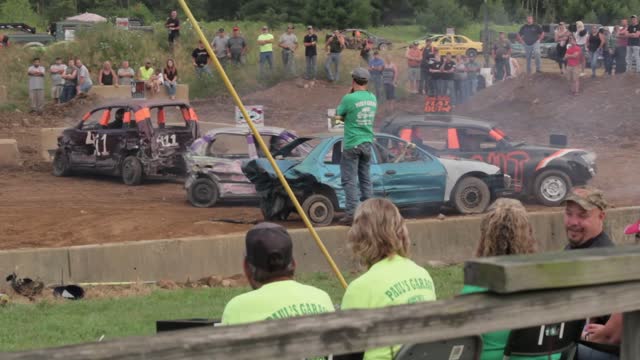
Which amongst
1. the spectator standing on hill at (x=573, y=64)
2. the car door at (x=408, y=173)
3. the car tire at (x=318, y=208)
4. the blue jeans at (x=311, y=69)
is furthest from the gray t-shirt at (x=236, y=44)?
the car tire at (x=318, y=208)

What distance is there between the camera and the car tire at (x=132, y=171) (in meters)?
22.1

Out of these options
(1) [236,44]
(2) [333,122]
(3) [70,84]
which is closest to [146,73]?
(3) [70,84]

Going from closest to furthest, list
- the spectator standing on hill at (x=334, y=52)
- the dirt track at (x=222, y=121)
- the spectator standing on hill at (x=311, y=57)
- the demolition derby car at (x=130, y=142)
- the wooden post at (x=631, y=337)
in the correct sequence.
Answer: the wooden post at (x=631, y=337)
the dirt track at (x=222, y=121)
the demolition derby car at (x=130, y=142)
the spectator standing on hill at (x=334, y=52)
the spectator standing on hill at (x=311, y=57)

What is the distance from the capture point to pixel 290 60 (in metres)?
39.7

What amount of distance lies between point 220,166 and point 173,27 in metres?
23.9

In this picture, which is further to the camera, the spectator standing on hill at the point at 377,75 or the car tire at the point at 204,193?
the spectator standing on hill at the point at 377,75

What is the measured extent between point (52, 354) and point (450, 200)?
15171 millimetres

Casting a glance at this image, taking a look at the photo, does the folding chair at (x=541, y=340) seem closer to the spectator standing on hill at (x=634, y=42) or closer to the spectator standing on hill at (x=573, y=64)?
the spectator standing on hill at (x=634, y=42)

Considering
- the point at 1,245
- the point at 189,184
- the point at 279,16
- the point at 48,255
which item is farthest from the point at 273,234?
the point at 279,16

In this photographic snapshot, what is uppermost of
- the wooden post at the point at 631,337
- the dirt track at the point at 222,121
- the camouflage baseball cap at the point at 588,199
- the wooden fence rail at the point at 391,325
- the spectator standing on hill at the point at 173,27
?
the spectator standing on hill at the point at 173,27

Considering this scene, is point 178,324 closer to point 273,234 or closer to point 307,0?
point 273,234

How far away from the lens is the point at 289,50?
39438mm

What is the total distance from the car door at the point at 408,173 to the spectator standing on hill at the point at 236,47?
2238 centimetres

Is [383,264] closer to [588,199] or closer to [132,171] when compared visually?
[588,199]
